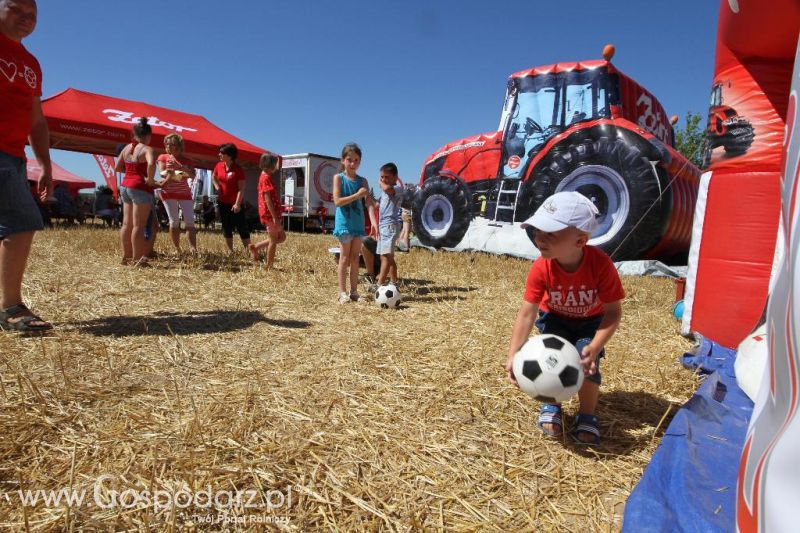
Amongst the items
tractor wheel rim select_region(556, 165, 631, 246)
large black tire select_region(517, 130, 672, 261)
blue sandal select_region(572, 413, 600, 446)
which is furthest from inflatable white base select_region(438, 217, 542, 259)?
blue sandal select_region(572, 413, 600, 446)

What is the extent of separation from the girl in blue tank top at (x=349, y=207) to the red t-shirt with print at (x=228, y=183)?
327 cm

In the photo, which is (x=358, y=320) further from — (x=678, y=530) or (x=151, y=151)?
(x=151, y=151)

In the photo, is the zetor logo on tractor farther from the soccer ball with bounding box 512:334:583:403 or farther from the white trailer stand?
the white trailer stand

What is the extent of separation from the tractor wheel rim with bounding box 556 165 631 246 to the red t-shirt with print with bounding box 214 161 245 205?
22.7 feet

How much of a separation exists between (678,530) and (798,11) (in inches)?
137

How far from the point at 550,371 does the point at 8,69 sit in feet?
13.5

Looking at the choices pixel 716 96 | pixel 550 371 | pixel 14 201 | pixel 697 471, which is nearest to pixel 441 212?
pixel 716 96

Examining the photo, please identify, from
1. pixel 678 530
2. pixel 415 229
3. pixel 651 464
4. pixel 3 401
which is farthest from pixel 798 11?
pixel 415 229

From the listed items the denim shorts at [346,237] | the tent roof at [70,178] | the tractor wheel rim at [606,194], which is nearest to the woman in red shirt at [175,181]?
the denim shorts at [346,237]

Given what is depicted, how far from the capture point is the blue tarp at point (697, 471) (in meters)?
1.61

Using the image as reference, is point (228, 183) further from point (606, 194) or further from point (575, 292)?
point (606, 194)

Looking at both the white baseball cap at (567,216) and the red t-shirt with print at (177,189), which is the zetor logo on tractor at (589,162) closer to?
the white baseball cap at (567,216)

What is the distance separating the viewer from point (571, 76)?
9.84 meters

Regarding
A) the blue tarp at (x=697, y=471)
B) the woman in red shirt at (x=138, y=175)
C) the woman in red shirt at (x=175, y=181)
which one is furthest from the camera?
the woman in red shirt at (x=175, y=181)
